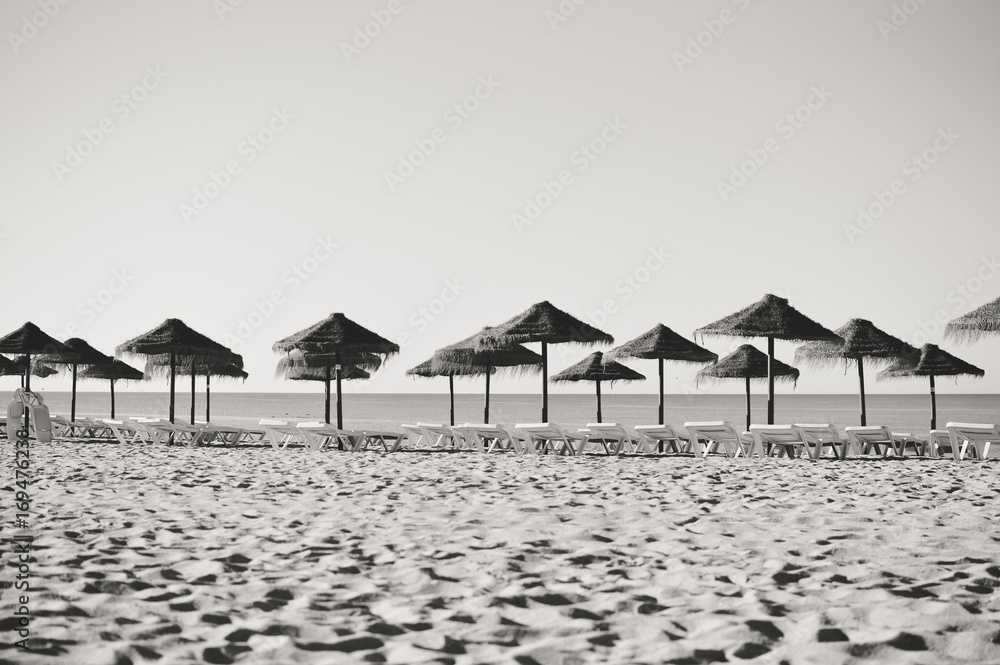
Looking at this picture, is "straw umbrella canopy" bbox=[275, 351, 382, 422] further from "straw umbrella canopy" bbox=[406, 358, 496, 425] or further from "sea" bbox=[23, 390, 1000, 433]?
"sea" bbox=[23, 390, 1000, 433]

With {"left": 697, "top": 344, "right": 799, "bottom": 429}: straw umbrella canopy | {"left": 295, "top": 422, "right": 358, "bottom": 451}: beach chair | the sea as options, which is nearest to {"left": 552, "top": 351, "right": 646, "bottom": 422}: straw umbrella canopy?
{"left": 697, "top": 344, "right": 799, "bottom": 429}: straw umbrella canopy

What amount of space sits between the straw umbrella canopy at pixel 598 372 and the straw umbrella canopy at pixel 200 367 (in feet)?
21.8

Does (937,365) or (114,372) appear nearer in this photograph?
(937,365)

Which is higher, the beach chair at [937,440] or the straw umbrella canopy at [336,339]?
the straw umbrella canopy at [336,339]

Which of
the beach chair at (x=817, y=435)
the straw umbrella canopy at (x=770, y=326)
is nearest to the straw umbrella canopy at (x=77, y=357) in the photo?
the straw umbrella canopy at (x=770, y=326)

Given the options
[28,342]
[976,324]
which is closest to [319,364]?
[28,342]

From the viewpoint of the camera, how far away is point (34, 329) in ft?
47.6

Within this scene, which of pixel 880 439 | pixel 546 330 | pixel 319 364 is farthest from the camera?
pixel 319 364

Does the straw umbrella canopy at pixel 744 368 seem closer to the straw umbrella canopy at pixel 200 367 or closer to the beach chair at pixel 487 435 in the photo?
the beach chair at pixel 487 435

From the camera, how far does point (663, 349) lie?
13.6 metres

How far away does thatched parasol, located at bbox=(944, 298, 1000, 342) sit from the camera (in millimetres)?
10230

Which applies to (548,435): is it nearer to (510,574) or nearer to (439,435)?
(439,435)

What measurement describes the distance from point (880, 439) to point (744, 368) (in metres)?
5.48

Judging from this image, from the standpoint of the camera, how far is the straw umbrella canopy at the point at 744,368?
53.8ft
